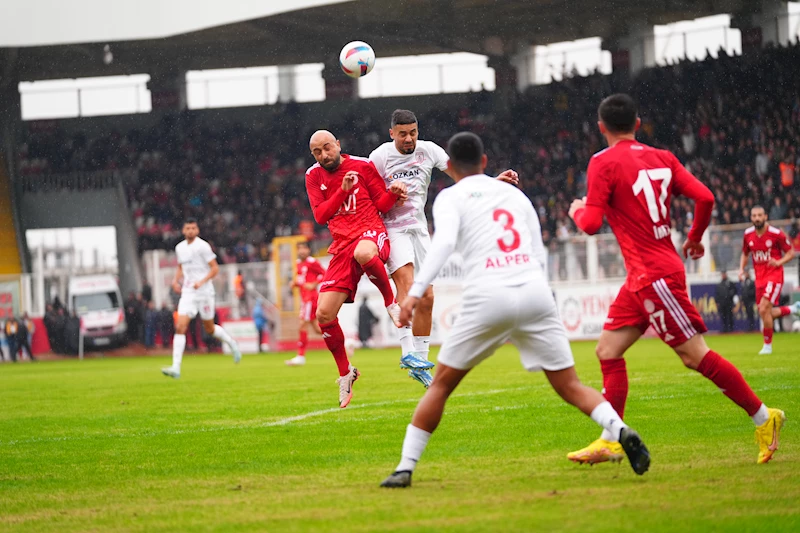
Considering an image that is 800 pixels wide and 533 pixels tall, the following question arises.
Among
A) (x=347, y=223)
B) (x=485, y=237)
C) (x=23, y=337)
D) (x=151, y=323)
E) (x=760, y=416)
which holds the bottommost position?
(x=23, y=337)

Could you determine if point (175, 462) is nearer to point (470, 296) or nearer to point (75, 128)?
point (470, 296)

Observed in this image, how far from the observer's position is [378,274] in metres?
10.6

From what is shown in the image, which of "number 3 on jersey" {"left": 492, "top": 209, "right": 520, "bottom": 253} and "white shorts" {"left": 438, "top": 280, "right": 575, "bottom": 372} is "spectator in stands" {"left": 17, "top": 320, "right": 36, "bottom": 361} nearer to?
"white shorts" {"left": 438, "top": 280, "right": 575, "bottom": 372}

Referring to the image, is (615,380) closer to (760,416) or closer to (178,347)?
(760,416)

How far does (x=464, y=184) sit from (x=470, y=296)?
2.14 ft

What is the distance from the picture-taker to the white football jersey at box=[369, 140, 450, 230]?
1071 centimetres

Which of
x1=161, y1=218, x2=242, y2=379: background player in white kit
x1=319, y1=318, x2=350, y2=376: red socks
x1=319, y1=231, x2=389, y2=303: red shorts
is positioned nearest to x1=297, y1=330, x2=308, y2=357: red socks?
x1=161, y1=218, x2=242, y2=379: background player in white kit

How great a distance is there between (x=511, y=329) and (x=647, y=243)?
129 cm

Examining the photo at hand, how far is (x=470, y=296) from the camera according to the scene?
19.8 ft

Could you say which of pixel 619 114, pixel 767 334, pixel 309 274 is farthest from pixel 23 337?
pixel 619 114

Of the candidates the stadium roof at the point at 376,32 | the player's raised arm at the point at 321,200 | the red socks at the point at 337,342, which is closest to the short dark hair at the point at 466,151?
the player's raised arm at the point at 321,200

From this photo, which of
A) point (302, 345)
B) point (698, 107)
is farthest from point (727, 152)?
point (302, 345)

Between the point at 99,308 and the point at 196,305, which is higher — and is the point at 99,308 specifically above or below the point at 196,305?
below

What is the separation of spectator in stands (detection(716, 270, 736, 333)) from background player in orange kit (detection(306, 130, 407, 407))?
20930 mm
